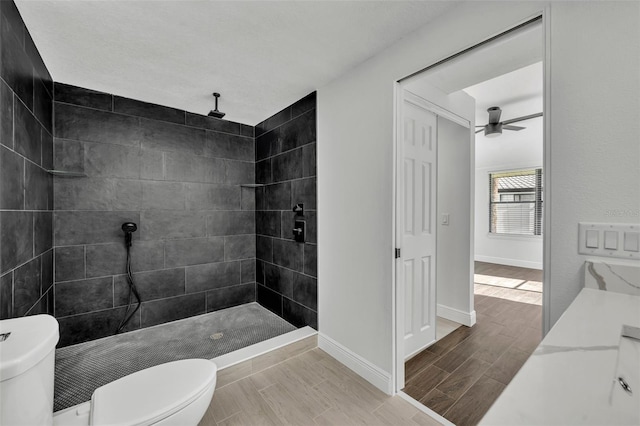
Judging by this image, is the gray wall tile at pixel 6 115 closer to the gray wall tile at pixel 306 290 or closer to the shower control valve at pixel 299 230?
the shower control valve at pixel 299 230

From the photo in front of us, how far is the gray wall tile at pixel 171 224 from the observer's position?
282 cm

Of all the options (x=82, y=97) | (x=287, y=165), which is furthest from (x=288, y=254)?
(x=82, y=97)

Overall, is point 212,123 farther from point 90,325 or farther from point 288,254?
point 90,325

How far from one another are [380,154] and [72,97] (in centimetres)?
273

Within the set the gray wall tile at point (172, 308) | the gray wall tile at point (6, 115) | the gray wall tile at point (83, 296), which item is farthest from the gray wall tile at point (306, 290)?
the gray wall tile at point (6, 115)

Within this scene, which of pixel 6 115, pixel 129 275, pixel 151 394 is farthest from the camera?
pixel 129 275

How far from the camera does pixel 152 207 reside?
112 inches

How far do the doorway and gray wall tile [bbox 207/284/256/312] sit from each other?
203 centimetres

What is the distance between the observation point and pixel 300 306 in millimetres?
2773

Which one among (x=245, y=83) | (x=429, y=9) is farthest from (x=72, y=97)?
(x=429, y=9)

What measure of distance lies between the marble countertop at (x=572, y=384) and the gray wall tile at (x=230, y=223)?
10.2ft

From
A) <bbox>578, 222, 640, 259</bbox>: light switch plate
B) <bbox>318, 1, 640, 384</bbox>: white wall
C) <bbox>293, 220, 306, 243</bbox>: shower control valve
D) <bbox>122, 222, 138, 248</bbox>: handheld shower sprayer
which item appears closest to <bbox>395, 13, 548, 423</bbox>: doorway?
<bbox>318, 1, 640, 384</bbox>: white wall

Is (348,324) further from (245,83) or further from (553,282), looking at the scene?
(245,83)

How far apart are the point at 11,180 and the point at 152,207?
138 cm
